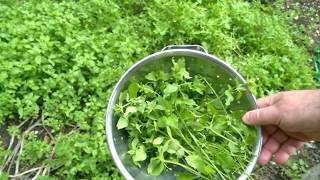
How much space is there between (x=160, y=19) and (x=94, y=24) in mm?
413

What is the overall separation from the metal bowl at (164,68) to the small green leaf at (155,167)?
51 mm

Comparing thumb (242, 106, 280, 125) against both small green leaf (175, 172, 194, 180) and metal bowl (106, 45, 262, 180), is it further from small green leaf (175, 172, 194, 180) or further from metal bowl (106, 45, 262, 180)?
small green leaf (175, 172, 194, 180)

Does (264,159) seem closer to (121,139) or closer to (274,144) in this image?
(274,144)

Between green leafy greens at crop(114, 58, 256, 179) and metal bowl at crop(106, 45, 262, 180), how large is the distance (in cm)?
3

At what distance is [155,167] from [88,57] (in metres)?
0.86

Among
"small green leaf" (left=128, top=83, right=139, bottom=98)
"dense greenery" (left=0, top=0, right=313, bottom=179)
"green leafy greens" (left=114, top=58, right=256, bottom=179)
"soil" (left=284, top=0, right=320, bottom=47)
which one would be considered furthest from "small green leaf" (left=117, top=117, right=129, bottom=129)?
"soil" (left=284, top=0, right=320, bottom=47)

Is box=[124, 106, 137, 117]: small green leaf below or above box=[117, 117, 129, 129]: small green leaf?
above

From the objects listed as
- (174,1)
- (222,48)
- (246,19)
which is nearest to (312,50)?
(246,19)

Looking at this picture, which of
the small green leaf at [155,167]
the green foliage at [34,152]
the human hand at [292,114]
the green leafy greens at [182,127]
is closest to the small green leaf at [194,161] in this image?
the green leafy greens at [182,127]

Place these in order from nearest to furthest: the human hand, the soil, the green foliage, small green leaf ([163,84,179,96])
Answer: the human hand < small green leaf ([163,84,179,96]) < the green foliage < the soil

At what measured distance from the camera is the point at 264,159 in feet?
7.03

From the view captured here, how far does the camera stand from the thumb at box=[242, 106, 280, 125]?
1.88 m

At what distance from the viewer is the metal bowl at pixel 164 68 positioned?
1.85 m

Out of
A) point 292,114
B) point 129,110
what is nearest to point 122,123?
point 129,110
